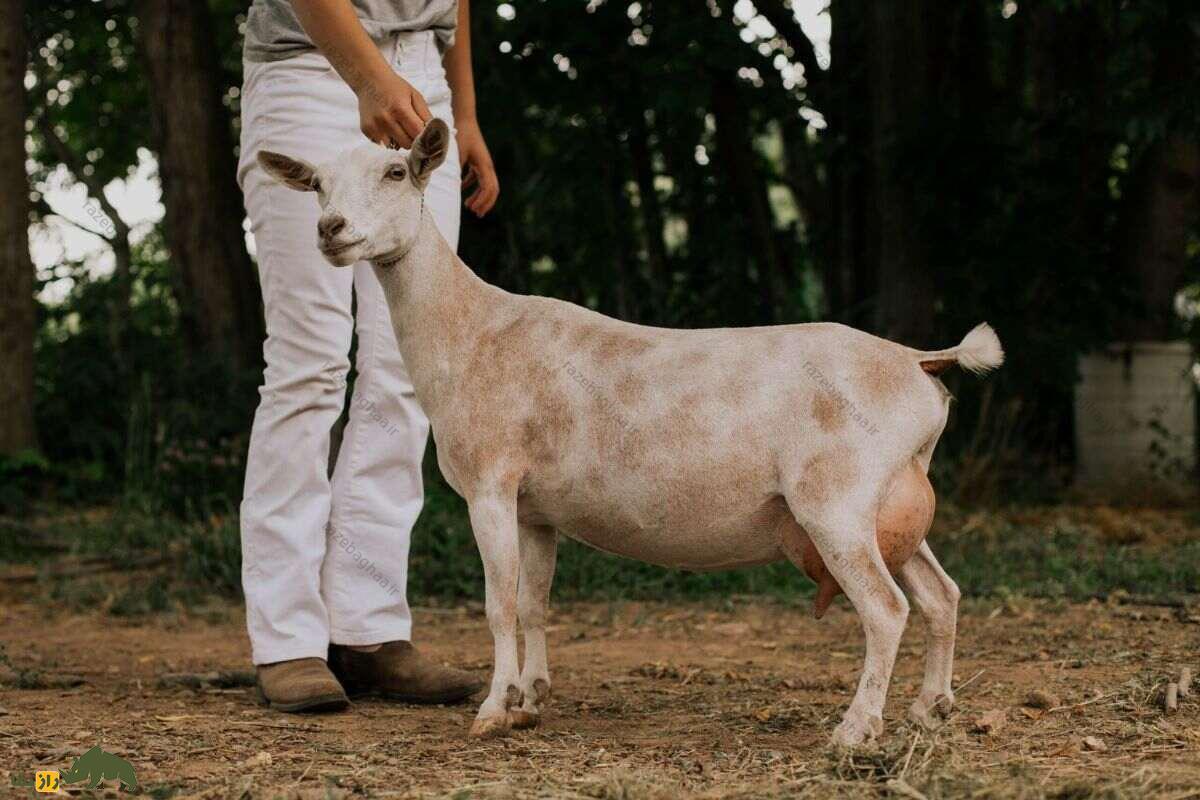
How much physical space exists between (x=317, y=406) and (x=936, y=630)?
5.79 feet

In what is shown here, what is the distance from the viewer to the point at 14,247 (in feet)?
27.8

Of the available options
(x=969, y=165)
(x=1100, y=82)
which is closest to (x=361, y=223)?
(x=969, y=165)

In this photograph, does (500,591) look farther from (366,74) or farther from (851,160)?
(851,160)

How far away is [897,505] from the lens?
10.7 ft

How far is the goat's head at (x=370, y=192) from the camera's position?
11.2ft

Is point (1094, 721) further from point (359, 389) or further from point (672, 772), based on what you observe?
point (359, 389)

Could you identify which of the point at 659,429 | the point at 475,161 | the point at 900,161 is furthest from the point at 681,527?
the point at 900,161

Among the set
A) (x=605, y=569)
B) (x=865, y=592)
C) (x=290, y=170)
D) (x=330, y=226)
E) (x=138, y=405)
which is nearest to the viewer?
(x=865, y=592)

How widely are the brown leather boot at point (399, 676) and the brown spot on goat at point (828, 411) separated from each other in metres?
1.40

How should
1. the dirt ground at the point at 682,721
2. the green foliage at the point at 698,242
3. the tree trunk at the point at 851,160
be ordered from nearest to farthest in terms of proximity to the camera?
the dirt ground at the point at 682,721 → the green foliage at the point at 698,242 → the tree trunk at the point at 851,160

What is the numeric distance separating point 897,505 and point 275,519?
5.73 feet

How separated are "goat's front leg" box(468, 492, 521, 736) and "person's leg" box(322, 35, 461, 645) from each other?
0.72m

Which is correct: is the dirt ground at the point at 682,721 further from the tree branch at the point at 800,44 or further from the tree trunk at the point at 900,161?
the tree branch at the point at 800,44

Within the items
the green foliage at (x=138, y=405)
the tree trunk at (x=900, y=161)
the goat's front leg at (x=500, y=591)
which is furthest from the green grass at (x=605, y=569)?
the goat's front leg at (x=500, y=591)
